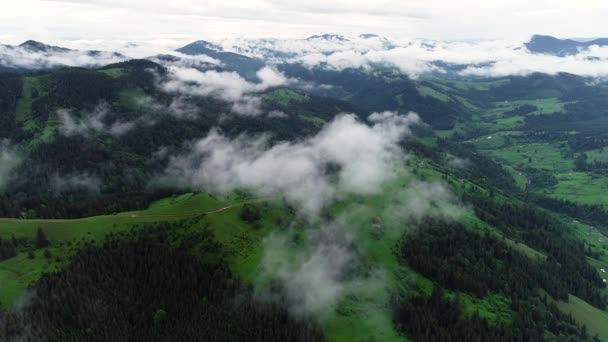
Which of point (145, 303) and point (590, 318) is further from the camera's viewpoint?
point (590, 318)

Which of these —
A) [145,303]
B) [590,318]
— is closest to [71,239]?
[145,303]

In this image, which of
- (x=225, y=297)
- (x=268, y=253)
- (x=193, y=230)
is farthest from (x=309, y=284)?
(x=193, y=230)

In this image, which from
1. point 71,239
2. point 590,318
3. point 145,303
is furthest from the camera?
point 590,318

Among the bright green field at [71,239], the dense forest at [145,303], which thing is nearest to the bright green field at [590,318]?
the dense forest at [145,303]

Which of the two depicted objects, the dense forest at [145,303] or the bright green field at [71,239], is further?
the bright green field at [71,239]

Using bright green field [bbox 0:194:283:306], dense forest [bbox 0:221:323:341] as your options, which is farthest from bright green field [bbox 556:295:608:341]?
bright green field [bbox 0:194:283:306]

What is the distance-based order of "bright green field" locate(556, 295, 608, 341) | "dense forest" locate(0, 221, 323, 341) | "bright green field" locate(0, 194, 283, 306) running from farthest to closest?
"bright green field" locate(556, 295, 608, 341)
"bright green field" locate(0, 194, 283, 306)
"dense forest" locate(0, 221, 323, 341)

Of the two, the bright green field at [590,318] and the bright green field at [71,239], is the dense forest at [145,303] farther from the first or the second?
the bright green field at [590,318]

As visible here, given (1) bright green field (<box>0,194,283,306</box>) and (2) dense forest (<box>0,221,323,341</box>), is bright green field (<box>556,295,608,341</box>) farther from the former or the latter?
(1) bright green field (<box>0,194,283,306</box>)

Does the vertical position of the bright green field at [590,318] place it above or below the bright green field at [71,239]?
below

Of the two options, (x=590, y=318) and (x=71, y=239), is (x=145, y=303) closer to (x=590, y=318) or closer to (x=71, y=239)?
(x=71, y=239)

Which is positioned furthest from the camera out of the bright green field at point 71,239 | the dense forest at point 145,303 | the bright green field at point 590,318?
the bright green field at point 590,318
